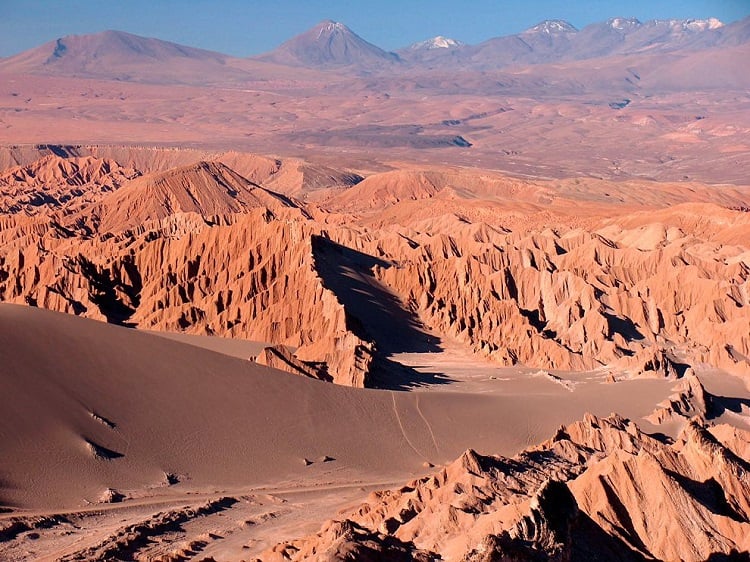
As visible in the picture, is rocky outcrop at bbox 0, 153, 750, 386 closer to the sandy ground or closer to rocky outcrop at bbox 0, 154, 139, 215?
the sandy ground

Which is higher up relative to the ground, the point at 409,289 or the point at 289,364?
the point at 409,289

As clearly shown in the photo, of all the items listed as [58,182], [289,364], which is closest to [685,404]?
[289,364]

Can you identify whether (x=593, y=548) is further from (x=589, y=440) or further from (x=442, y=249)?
(x=442, y=249)

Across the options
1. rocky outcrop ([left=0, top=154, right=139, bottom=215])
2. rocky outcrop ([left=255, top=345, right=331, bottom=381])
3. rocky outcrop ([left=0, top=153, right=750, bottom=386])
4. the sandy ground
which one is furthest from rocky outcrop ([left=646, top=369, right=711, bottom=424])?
rocky outcrop ([left=0, top=154, right=139, bottom=215])

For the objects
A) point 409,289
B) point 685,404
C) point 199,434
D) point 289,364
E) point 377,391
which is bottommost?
point 199,434

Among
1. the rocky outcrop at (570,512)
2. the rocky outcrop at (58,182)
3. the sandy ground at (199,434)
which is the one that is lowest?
the sandy ground at (199,434)

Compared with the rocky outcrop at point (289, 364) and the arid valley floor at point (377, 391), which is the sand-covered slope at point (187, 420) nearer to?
the arid valley floor at point (377, 391)

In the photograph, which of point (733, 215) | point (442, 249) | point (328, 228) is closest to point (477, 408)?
point (442, 249)

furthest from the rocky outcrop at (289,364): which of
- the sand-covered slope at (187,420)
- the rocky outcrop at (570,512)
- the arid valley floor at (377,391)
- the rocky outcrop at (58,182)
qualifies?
the rocky outcrop at (58,182)

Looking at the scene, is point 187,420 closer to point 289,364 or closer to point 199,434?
point 199,434

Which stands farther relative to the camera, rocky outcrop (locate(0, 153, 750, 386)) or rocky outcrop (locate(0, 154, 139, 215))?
rocky outcrop (locate(0, 154, 139, 215))
